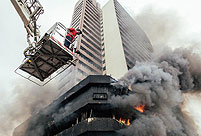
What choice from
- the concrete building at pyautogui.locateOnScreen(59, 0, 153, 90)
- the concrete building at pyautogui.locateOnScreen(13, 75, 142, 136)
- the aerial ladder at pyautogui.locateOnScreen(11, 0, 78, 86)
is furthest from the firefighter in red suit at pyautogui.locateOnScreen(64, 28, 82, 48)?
the concrete building at pyautogui.locateOnScreen(59, 0, 153, 90)

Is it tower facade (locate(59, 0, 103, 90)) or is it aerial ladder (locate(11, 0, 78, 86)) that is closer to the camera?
aerial ladder (locate(11, 0, 78, 86))

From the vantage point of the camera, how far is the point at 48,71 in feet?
32.4

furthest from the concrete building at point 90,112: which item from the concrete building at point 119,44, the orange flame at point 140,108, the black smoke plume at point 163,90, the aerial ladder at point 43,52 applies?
the concrete building at point 119,44

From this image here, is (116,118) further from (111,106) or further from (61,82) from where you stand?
(61,82)

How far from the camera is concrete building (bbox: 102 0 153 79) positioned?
1555 inches

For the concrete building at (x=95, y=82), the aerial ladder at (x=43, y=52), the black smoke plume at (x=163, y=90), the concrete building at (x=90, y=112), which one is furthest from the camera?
the concrete building at (x=95, y=82)

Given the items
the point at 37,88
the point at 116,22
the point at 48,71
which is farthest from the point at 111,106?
the point at 116,22

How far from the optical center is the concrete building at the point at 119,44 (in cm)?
3950

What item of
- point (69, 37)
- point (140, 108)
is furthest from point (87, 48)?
point (69, 37)

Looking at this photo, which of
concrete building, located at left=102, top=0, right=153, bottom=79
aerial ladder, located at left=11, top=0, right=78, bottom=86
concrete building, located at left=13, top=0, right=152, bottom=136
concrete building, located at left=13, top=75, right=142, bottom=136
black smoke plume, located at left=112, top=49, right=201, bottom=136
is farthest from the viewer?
concrete building, located at left=102, top=0, right=153, bottom=79

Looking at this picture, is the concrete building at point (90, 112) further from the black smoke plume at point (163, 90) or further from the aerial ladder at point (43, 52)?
the aerial ladder at point (43, 52)

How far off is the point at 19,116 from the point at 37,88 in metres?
5.56

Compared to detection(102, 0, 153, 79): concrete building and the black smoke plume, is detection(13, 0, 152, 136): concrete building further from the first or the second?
the black smoke plume

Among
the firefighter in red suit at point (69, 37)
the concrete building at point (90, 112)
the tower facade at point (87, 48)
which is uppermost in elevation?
the tower facade at point (87, 48)
